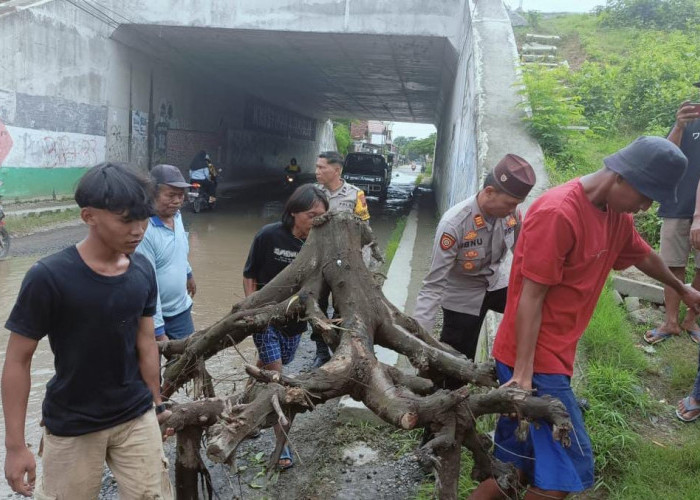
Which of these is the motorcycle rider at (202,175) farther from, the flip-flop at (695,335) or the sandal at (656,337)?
the flip-flop at (695,335)

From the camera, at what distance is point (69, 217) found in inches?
479

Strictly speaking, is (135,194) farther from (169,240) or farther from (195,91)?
(195,91)

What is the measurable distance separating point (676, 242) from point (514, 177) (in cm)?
196

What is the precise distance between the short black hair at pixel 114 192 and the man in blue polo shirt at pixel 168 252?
1.35 m

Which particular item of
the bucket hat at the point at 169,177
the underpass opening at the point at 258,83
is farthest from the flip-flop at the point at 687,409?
the underpass opening at the point at 258,83

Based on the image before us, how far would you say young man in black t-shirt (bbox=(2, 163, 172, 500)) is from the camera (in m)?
1.96

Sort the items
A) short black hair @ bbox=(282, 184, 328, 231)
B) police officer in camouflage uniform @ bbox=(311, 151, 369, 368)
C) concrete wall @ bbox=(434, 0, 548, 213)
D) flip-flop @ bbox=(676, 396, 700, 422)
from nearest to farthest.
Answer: flip-flop @ bbox=(676, 396, 700, 422) < short black hair @ bbox=(282, 184, 328, 231) < police officer in camouflage uniform @ bbox=(311, 151, 369, 368) < concrete wall @ bbox=(434, 0, 548, 213)

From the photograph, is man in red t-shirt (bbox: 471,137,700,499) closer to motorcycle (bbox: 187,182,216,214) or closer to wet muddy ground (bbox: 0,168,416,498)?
wet muddy ground (bbox: 0,168,416,498)

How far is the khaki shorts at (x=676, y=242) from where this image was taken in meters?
4.23

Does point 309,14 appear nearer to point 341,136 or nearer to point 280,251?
point 280,251

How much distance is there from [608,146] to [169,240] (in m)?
6.89

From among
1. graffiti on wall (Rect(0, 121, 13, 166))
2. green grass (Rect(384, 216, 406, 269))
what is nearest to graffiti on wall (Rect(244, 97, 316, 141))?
green grass (Rect(384, 216, 406, 269))

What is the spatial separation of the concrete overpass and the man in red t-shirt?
419cm

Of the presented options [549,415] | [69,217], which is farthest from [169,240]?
A: [69,217]
